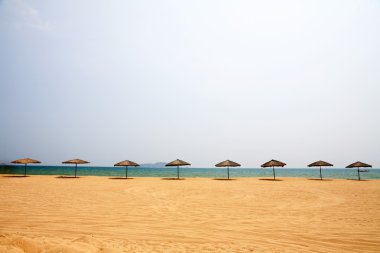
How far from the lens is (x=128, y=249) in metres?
4.35

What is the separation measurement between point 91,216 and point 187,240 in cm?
365

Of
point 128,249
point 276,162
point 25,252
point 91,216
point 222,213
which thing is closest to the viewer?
point 25,252

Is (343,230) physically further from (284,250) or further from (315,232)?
(284,250)

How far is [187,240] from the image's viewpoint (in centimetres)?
500

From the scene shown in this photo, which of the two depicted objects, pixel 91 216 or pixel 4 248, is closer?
pixel 4 248

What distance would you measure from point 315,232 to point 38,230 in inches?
277

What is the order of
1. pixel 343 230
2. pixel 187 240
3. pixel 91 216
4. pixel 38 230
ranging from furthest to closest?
pixel 91 216
pixel 343 230
pixel 38 230
pixel 187 240

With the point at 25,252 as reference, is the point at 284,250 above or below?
below

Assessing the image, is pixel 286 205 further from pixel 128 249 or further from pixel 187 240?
pixel 128 249

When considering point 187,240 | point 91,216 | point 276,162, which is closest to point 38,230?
point 91,216

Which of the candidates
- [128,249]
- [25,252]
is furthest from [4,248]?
[128,249]

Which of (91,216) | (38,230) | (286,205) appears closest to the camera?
(38,230)

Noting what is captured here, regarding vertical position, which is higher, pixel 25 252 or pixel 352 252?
pixel 25 252

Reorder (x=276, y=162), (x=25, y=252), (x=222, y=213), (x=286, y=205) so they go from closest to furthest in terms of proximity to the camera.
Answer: (x=25, y=252) < (x=222, y=213) < (x=286, y=205) < (x=276, y=162)
